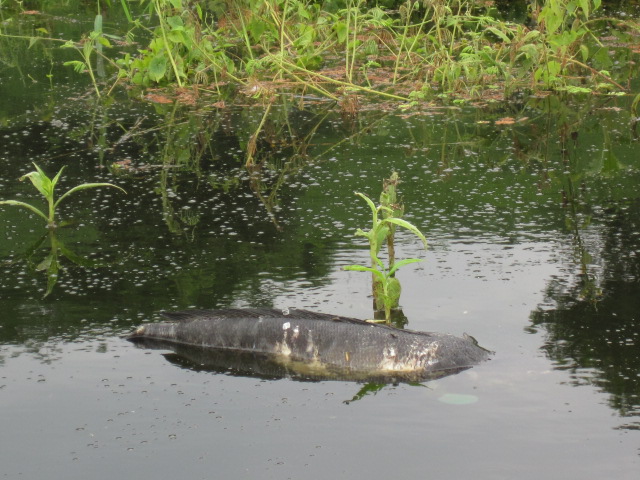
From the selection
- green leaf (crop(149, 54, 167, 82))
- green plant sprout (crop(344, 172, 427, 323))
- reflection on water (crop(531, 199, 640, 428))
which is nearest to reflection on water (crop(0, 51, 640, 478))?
reflection on water (crop(531, 199, 640, 428))

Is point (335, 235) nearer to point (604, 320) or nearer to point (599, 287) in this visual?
point (599, 287)

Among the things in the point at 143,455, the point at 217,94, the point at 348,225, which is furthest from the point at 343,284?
the point at 217,94

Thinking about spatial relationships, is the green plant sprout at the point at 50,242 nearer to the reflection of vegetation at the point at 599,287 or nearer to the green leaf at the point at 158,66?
the reflection of vegetation at the point at 599,287

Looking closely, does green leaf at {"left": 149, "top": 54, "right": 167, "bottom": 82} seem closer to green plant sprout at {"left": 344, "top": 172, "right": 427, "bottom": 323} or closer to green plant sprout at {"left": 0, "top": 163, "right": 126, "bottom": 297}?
green plant sprout at {"left": 0, "top": 163, "right": 126, "bottom": 297}

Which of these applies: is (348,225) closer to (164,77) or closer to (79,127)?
(79,127)

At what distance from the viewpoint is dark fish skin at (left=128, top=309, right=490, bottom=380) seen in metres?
4.34

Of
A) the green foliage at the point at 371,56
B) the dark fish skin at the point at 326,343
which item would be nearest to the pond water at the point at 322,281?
the dark fish skin at the point at 326,343

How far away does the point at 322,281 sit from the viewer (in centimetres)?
530

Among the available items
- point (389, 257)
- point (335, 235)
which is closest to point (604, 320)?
Answer: point (389, 257)

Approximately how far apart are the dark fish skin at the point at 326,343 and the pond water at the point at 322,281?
0.12 m

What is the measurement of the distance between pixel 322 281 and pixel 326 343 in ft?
2.98

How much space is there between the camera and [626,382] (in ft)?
13.7

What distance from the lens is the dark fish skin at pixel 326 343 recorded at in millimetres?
4336

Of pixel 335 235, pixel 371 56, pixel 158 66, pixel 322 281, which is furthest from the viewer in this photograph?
pixel 371 56
